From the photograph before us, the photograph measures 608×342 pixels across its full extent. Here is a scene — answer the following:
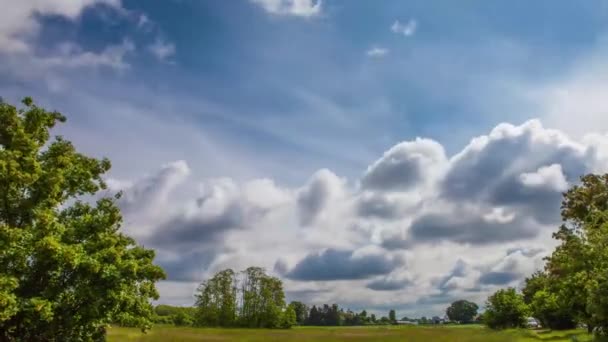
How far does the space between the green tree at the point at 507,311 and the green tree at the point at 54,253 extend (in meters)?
80.4

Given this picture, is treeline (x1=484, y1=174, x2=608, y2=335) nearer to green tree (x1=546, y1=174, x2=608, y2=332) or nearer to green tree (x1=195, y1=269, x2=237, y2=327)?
green tree (x1=546, y1=174, x2=608, y2=332)

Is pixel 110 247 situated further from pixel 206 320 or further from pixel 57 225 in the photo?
pixel 206 320

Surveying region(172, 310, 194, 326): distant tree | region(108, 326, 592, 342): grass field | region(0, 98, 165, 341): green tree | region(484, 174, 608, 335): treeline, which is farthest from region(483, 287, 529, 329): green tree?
region(172, 310, 194, 326): distant tree

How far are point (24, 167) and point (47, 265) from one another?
502 centimetres

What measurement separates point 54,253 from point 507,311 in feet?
289

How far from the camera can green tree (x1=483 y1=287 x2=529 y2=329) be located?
308ft

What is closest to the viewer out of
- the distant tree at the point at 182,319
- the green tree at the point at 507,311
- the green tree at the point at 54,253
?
the green tree at the point at 54,253

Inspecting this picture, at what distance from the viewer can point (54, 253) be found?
925 inches

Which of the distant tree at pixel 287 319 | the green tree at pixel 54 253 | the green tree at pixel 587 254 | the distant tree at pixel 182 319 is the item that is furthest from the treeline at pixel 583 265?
the distant tree at pixel 182 319

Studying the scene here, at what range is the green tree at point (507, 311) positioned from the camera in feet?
308

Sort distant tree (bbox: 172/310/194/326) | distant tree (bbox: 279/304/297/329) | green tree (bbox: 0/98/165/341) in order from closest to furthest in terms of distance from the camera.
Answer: green tree (bbox: 0/98/165/341)
distant tree (bbox: 279/304/297/329)
distant tree (bbox: 172/310/194/326)

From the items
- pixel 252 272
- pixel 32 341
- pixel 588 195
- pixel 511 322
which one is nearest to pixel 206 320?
pixel 252 272

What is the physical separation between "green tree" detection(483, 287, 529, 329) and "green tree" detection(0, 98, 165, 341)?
3164 inches

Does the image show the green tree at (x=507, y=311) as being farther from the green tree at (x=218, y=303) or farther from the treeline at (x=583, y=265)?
the green tree at (x=218, y=303)
